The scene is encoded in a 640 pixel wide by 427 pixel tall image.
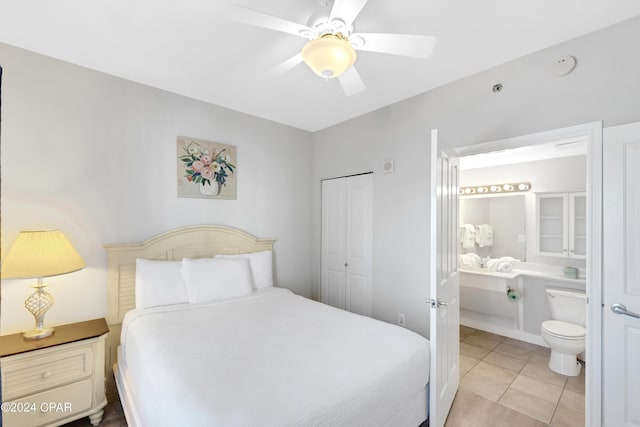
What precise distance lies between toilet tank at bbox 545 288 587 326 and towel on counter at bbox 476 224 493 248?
111 cm

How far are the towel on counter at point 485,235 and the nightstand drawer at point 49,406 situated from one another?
455 cm

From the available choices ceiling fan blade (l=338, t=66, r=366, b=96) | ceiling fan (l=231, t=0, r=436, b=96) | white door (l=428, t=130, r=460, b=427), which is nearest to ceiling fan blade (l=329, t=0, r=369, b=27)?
ceiling fan (l=231, t=0, r=436, b=96)

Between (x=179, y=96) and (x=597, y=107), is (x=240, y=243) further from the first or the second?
(x=597, y=107)

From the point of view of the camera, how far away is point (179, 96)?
3.00 meters

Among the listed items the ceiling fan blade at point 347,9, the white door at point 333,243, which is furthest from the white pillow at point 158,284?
the ceiling fan blade at point 347,9

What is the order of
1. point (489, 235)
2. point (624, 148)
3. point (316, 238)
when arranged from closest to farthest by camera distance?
point (624, 148), point (316, 238), point (489, 235)

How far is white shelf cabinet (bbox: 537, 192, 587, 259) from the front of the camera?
145 inches

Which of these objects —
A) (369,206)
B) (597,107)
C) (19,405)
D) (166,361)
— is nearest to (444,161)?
(597,107)

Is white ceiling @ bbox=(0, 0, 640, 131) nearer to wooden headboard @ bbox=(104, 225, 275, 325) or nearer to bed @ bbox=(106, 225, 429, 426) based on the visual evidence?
wooden headboard @ bbox=(104, 225, 275, 325)

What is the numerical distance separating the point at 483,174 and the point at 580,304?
6.65 ft

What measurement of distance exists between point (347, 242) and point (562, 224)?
2662 millimetres

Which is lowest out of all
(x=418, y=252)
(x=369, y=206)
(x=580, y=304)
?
(x=580, y=304)

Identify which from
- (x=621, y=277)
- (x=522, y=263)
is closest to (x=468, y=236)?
(x=522, y=263)

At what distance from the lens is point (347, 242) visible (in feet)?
12.1
